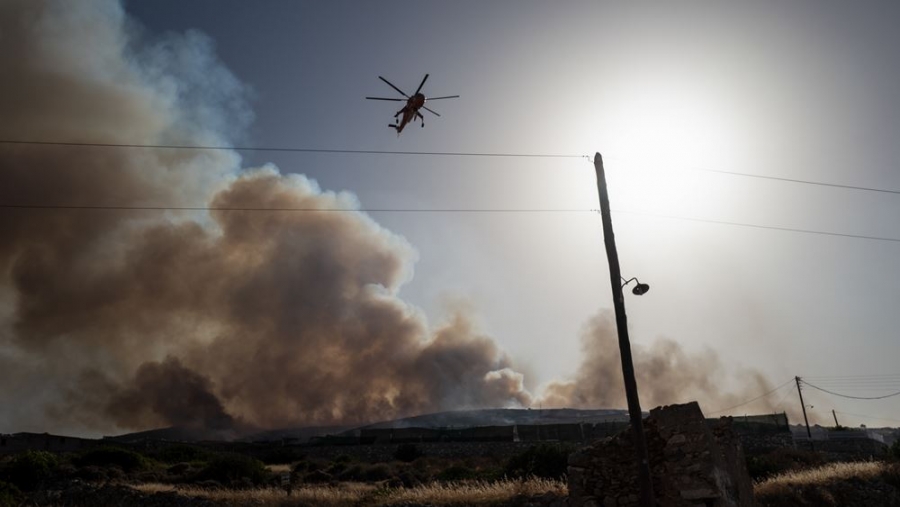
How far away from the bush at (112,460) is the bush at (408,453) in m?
19.6

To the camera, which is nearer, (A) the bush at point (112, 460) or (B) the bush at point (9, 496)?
(B) the bush at point (9, 496)

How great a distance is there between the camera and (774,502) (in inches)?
806

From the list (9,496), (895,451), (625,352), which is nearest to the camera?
(625,352)

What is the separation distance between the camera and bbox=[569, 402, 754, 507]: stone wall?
45.6ft

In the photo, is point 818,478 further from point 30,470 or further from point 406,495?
point 30,470

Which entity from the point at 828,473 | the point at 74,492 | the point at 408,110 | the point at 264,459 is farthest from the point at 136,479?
the point at 828,473

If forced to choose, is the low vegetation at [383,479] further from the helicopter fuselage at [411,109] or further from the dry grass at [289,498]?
the helicopter fuselage at [411,109]

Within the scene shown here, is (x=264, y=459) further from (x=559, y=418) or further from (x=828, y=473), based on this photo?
(x=559, y=418)

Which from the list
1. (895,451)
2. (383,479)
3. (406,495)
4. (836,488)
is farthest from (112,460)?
(895,451)

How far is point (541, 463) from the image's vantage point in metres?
30.4

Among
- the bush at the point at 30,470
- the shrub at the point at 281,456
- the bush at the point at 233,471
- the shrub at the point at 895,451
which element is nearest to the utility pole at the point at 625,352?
the shrub at the point at 895,451

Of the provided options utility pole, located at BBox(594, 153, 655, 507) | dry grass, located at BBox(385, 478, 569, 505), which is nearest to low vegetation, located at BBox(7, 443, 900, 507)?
dry grass, located at BBox(385, 478, 569, 505)

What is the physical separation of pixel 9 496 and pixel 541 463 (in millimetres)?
25252

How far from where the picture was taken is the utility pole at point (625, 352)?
45.2 ft
